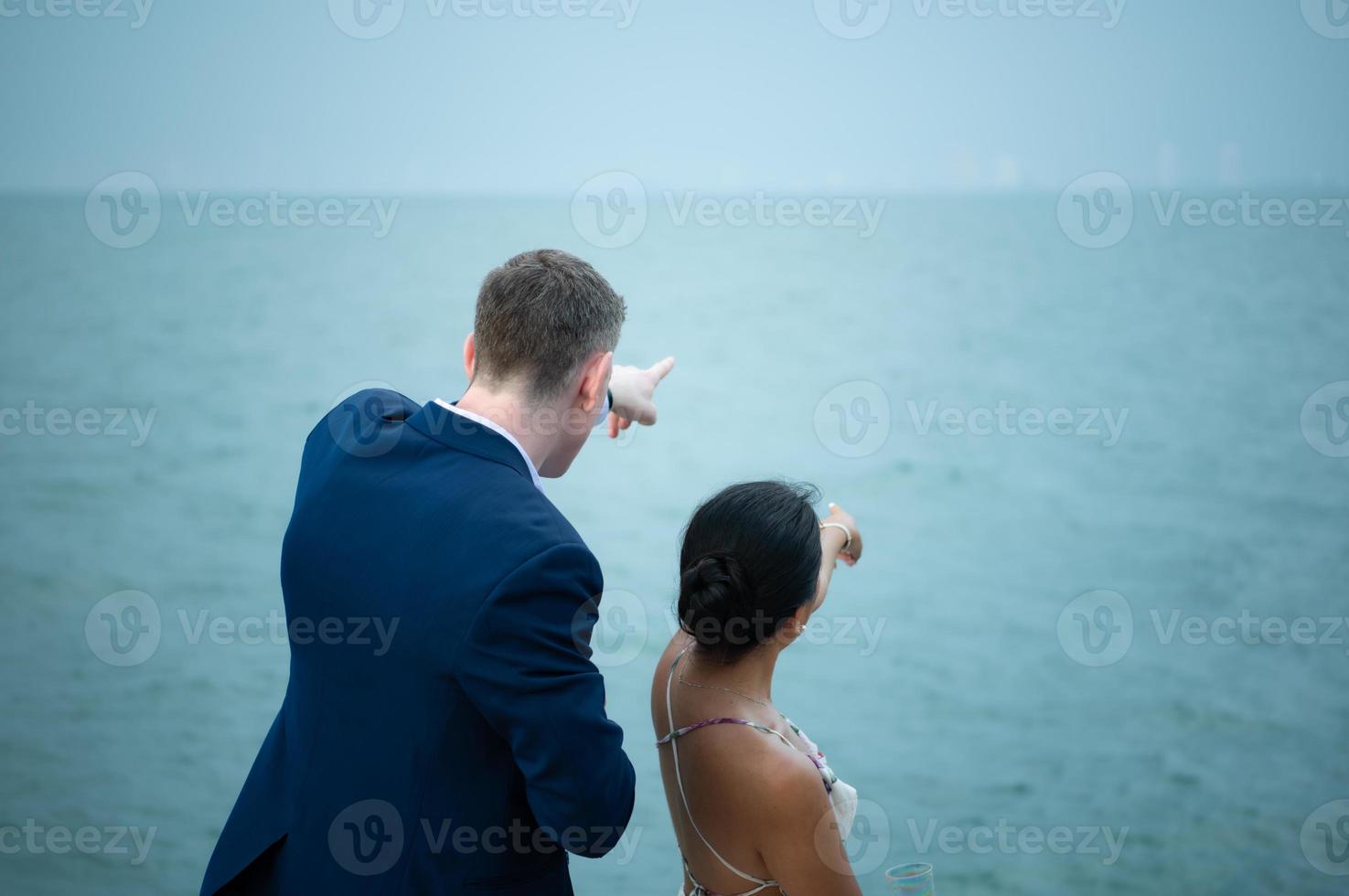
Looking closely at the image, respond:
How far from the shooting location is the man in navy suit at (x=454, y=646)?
4.30 feet

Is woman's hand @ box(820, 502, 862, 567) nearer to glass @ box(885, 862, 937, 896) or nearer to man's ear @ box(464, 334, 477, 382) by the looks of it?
glass @ box(885, 862, 937, 896)

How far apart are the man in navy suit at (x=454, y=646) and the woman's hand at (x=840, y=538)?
0.59 m

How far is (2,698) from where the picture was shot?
4.51 meters

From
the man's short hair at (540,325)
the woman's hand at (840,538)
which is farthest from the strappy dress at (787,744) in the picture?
the man's short hair at (540,325)

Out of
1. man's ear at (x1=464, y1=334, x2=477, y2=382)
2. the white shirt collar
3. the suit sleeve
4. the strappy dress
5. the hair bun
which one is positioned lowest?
the strappy dress

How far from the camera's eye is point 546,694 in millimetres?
1295

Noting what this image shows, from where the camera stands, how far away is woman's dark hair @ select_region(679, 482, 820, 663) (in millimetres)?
1589

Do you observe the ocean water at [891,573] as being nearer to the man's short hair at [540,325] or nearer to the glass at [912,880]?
the glass at [912,880]

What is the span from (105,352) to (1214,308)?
22594mm

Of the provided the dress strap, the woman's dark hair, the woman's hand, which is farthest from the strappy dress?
the woman's hand

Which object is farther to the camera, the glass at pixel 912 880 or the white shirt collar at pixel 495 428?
the glass at pixel 912 880

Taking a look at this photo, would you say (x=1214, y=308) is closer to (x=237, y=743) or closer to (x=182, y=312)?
(x=182, y=312)

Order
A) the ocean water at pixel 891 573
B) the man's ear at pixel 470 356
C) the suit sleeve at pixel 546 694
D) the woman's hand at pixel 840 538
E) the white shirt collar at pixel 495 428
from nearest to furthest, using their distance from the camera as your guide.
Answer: the suit sleeve at pixel 546 694 → the white shirt collar at pixel 495 428 → the man's ear at pixel 470 356 → the woman's hand at pixel 840 538 → the ocean water at pixel 891 573

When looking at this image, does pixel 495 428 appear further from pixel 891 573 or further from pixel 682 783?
pixel 891 573
